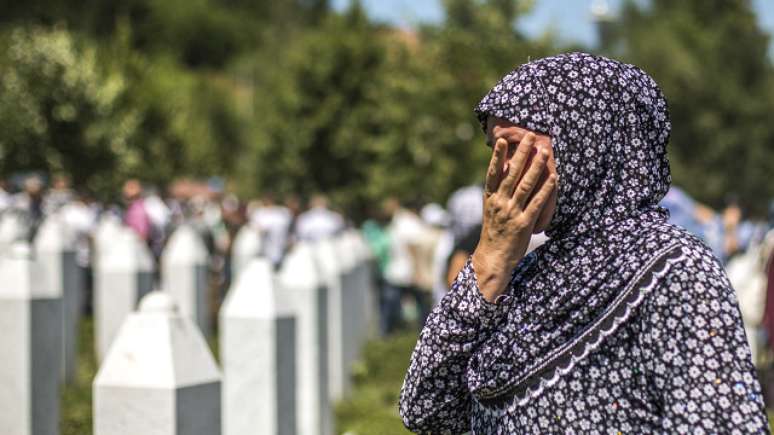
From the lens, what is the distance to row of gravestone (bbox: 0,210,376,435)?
411cm

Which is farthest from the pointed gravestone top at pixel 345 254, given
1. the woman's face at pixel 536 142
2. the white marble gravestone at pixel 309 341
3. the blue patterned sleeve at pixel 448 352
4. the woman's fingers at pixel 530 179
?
the woman's fingers at pixel 530 179

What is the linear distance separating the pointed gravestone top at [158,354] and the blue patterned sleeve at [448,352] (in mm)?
1544

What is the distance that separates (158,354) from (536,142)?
2.09 metres

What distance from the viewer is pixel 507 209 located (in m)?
2.57

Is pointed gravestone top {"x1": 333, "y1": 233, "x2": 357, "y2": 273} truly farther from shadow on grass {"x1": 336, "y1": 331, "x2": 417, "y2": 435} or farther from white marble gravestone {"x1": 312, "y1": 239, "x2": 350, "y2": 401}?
shadow on grass {"x1": 336, "y1": 331, "x2": 417, "y2": 435}

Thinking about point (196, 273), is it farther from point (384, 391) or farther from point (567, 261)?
point (567, 261)

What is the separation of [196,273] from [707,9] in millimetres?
38993

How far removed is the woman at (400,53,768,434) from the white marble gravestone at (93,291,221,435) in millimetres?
1582

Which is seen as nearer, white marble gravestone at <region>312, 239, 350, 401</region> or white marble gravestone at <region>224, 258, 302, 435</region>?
white marble gravestone at <region>224, 258, 302, 435</region>

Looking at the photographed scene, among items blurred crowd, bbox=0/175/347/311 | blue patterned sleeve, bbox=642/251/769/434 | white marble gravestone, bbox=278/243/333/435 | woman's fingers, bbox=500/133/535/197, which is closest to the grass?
white marble gravestone, bbox=278/243/333/435

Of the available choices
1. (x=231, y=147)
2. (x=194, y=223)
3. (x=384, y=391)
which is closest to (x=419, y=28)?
(x=194, y=223)

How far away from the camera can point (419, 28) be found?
86.5ft

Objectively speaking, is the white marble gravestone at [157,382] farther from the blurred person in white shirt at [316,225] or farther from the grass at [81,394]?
the blurred person in white shirt at [316,225]

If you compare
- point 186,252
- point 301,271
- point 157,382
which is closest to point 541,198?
point 157,382
